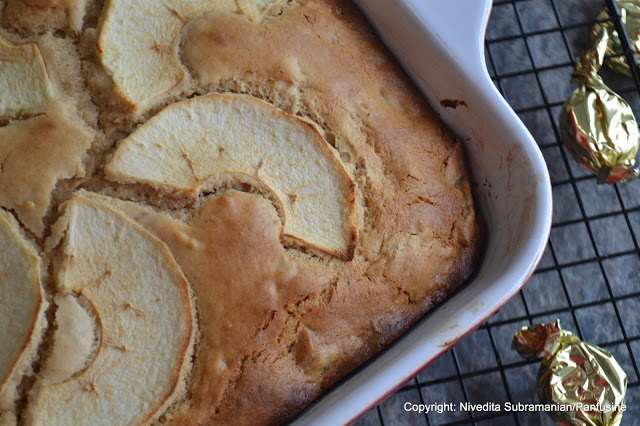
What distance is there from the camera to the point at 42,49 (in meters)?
1.09

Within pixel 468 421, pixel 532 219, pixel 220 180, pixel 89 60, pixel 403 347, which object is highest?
pixel 89 60

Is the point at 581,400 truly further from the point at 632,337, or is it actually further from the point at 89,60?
the point at 89,60

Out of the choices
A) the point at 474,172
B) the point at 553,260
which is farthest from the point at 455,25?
the point at 553,260

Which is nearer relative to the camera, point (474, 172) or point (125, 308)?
point (125, 308)

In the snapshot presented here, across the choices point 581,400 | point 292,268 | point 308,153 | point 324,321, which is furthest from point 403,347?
point 581,400

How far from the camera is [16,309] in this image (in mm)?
981

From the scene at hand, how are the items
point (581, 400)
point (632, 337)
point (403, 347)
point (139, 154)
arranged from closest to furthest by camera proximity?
1. point (139, 154)
2. point (403, 347)
3. point (581, 400)
4. point (632, 337)

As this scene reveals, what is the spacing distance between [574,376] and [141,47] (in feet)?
3.96

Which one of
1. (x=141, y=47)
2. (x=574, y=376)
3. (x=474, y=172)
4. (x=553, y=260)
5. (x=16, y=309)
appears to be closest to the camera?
(x=16, y=309)

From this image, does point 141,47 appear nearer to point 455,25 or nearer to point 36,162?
point 36,162

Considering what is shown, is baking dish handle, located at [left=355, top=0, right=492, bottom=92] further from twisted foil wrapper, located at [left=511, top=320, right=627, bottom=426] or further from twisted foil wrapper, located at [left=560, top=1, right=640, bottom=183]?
twisted foil wrapper, located at [left=511, top=320, right=627, bottom=426]

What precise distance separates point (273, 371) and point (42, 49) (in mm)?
709

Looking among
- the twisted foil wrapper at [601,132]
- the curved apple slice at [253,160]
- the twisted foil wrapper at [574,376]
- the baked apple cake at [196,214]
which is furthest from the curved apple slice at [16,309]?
the twisted foil wrapper at [601,132]

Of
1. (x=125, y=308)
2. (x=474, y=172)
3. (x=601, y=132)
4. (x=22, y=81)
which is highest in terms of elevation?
(x=22, y=81)
